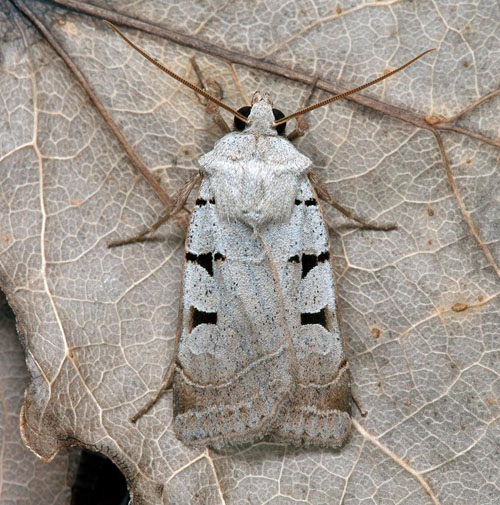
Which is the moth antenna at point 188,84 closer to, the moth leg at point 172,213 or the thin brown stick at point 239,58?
the thin brown stick at point 239,58

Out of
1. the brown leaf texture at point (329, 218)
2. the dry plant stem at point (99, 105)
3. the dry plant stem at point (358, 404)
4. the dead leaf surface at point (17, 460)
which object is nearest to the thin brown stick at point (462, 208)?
the brown leaf texture at point (329, 218)

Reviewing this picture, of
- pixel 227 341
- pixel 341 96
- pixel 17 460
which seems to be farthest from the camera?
pixel 17 460

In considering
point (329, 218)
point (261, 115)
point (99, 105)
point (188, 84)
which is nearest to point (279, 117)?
point (261, 115)

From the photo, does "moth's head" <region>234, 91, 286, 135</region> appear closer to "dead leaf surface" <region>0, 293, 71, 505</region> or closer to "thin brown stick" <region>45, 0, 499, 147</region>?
"thin brown stick" <region>45, 0, 499, 147</region>

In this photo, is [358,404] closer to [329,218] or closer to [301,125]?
[329,218]

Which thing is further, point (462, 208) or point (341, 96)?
point (462, 208)
